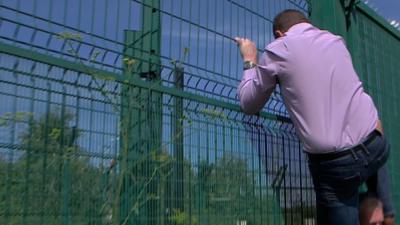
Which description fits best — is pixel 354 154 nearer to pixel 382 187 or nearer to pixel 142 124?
pixel 382 187

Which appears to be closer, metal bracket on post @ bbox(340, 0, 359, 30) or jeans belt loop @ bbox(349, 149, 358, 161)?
jeans belt loop @ bbox(349, 149, 358, 161)

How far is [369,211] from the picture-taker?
140 inches

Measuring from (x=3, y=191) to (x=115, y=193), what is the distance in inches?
26.9

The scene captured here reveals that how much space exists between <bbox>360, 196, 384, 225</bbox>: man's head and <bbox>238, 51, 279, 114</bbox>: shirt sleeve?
801mm

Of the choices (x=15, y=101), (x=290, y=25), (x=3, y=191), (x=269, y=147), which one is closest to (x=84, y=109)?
(x=15, y=101)

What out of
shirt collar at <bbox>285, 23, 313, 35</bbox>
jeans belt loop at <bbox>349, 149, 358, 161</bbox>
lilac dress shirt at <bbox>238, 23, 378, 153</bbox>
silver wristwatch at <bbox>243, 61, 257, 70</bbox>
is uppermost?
shirt collar at <bbox>285, 23, 313, 35</bbox>

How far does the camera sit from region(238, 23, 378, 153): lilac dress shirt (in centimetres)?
322

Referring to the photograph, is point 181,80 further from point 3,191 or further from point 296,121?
point 3,191

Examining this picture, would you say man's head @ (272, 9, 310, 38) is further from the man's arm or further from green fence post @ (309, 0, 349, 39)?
green fence post @ (309, 0, 349, 39)

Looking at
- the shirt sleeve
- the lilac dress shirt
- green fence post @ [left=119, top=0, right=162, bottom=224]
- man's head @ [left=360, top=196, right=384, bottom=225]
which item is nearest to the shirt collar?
the lilac dress shirt

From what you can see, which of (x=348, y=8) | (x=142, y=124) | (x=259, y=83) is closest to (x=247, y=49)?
(x=259, y=83)

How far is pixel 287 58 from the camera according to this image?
3361 mm

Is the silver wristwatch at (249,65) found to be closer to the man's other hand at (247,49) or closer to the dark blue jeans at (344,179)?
the man's other hand at (247,49)

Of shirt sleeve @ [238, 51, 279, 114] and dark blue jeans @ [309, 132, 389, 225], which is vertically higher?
shirt sleeve @ [238, 51, 279, 114]
